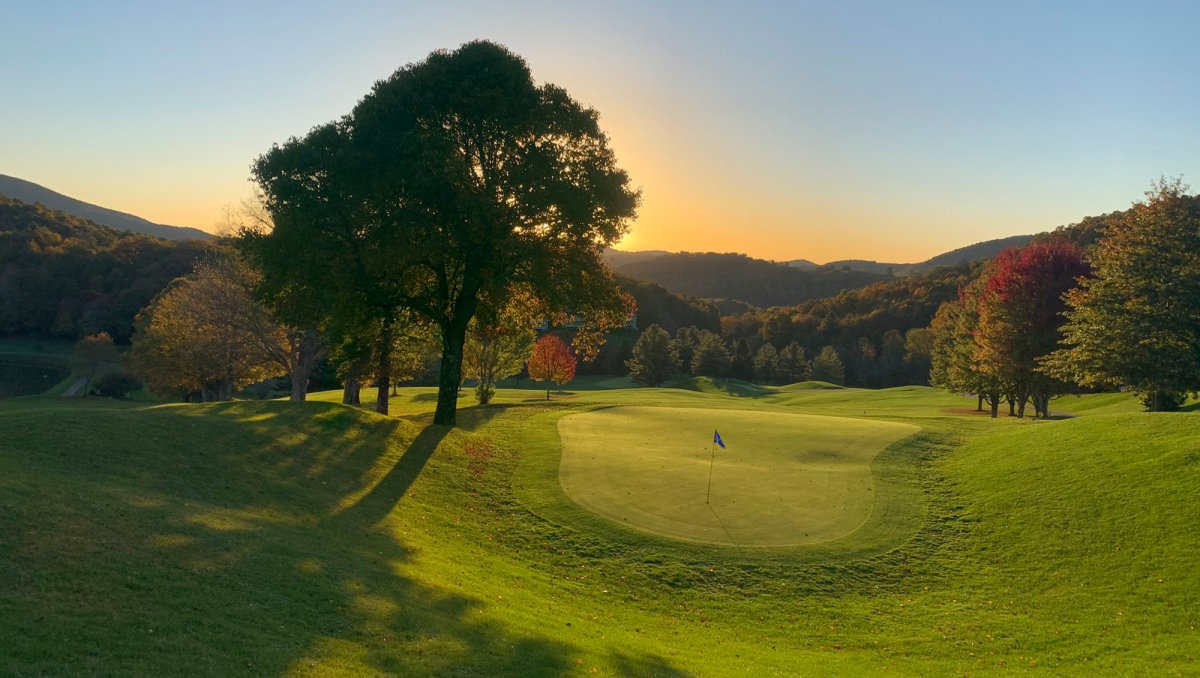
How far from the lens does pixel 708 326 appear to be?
155000 millimetres

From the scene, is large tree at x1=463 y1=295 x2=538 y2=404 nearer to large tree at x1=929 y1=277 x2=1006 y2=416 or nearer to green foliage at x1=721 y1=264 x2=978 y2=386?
large tree at x1=929 y1=277 x2=1006 y2=416

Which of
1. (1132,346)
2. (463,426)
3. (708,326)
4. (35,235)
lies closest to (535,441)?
(463,426)

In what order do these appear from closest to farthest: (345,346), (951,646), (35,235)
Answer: (951,646)
(345,346)
(35,235)

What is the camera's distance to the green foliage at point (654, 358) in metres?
94.6

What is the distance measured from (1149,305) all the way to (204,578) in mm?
38061

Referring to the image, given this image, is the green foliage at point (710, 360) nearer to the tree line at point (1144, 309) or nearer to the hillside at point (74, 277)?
the tree line at point (1144, 309)

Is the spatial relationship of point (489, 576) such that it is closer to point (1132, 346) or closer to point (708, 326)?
point (1132, 346)

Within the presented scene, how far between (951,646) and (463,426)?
24224mm

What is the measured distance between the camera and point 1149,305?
2989cm

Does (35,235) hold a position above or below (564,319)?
above

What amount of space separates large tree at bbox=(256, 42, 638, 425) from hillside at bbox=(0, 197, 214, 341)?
78.1 meters

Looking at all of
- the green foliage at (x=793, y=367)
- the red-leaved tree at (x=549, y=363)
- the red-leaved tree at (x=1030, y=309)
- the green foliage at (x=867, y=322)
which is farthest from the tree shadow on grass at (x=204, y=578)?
the green foliage at (x=867, y=322)

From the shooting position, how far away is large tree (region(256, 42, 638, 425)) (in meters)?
25.7

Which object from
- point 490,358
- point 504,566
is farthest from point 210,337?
point 504,566
